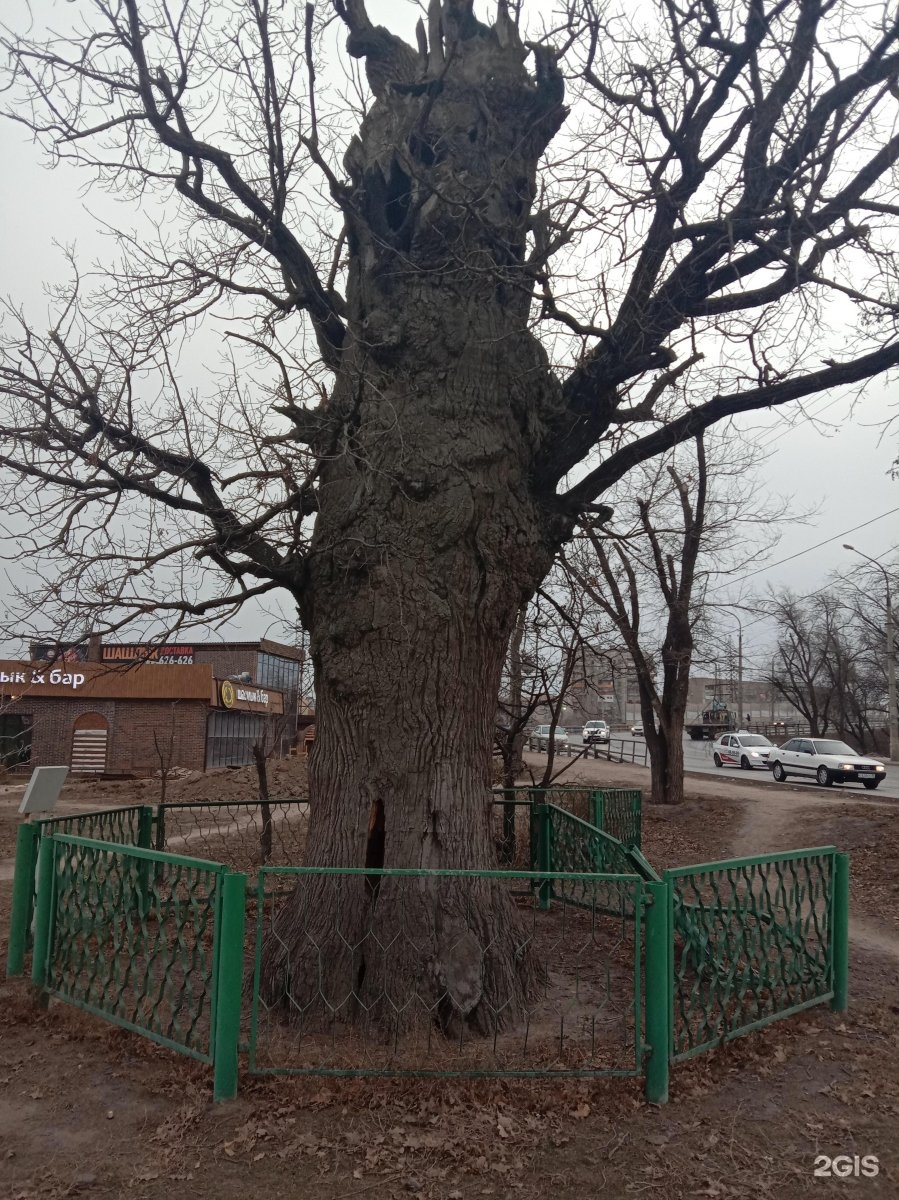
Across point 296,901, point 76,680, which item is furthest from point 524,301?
point 76,680

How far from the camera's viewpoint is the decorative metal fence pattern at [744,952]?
185 inches

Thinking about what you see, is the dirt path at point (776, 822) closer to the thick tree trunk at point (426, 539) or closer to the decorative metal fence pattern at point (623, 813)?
the decorative metal fence pattern at point (623, 813)

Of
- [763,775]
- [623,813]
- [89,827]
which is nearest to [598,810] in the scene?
[623,813]

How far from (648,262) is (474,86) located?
6.00 feet

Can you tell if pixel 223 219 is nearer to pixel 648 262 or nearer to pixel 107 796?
pixel 648 262

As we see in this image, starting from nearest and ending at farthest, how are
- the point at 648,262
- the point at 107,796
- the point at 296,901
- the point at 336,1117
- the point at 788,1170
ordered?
the point at 788,1170 < the point at 336,1117 < the point at 296,901 < the point at 648,262 < the point at 107,796

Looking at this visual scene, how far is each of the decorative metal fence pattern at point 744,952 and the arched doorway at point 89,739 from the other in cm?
3122

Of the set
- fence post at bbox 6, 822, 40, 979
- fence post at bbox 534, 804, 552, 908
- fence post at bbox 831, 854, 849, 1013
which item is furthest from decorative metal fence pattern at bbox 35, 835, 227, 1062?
fence post at bbox 831, 854, 849, 1013

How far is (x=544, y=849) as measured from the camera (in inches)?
328

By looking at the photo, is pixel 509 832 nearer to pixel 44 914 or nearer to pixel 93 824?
pixel 93 824

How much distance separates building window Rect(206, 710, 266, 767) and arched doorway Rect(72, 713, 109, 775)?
12.3 ft

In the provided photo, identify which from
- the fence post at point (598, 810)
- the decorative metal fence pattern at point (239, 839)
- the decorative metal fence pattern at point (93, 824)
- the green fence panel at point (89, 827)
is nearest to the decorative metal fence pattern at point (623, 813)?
the fence post at point (598, 810)

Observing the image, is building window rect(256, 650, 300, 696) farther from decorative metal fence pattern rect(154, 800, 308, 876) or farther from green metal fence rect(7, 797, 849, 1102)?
green metal fence rect(7, 797, 849, 1102)

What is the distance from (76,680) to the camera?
32.8m
